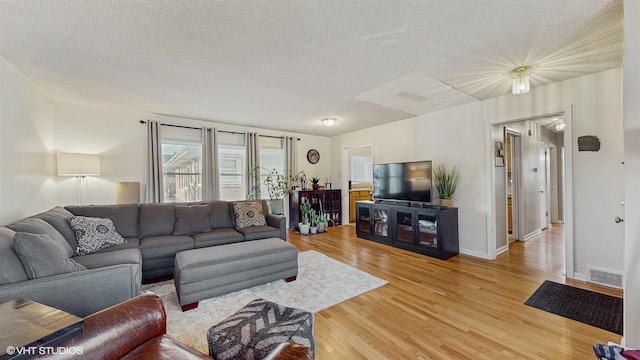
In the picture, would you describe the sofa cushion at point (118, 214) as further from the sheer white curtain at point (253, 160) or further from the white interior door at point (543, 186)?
the white interior door at point (543, 186)

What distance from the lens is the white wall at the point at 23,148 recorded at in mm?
2406

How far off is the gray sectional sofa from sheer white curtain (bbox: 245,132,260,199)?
1.29 meters

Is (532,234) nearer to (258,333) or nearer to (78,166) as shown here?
(258,333)

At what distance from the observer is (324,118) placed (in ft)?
15.5

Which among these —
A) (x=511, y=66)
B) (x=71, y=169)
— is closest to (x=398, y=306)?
(x=511, y=66)

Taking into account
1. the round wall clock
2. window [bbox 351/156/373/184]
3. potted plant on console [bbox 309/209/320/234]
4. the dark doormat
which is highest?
the round wall clock

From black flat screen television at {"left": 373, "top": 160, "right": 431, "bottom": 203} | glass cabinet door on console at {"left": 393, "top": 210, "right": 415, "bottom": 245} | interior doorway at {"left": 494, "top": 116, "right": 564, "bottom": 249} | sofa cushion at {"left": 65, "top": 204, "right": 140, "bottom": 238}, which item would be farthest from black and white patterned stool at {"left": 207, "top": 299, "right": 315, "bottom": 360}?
interior doorway at {"left": 494, "top": 116, "right": 564, "bottom": 249}

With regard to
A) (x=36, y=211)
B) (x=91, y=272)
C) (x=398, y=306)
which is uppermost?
(x=36, y=211)

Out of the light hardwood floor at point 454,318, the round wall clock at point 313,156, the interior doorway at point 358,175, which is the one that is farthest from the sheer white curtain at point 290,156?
the light hardwood floor at point 454,318

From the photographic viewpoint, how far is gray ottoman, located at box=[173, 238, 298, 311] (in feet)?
7.61

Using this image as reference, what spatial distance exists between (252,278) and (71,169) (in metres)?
3.15

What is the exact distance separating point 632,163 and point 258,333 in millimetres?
2408

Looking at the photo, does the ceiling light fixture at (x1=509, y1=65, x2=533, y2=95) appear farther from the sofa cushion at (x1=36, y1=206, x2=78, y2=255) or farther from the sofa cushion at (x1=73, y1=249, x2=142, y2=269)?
the sofa cushion at (x1=36, y1=206, x2=78, y2=255)

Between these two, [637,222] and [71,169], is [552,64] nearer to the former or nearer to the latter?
[637,222]
